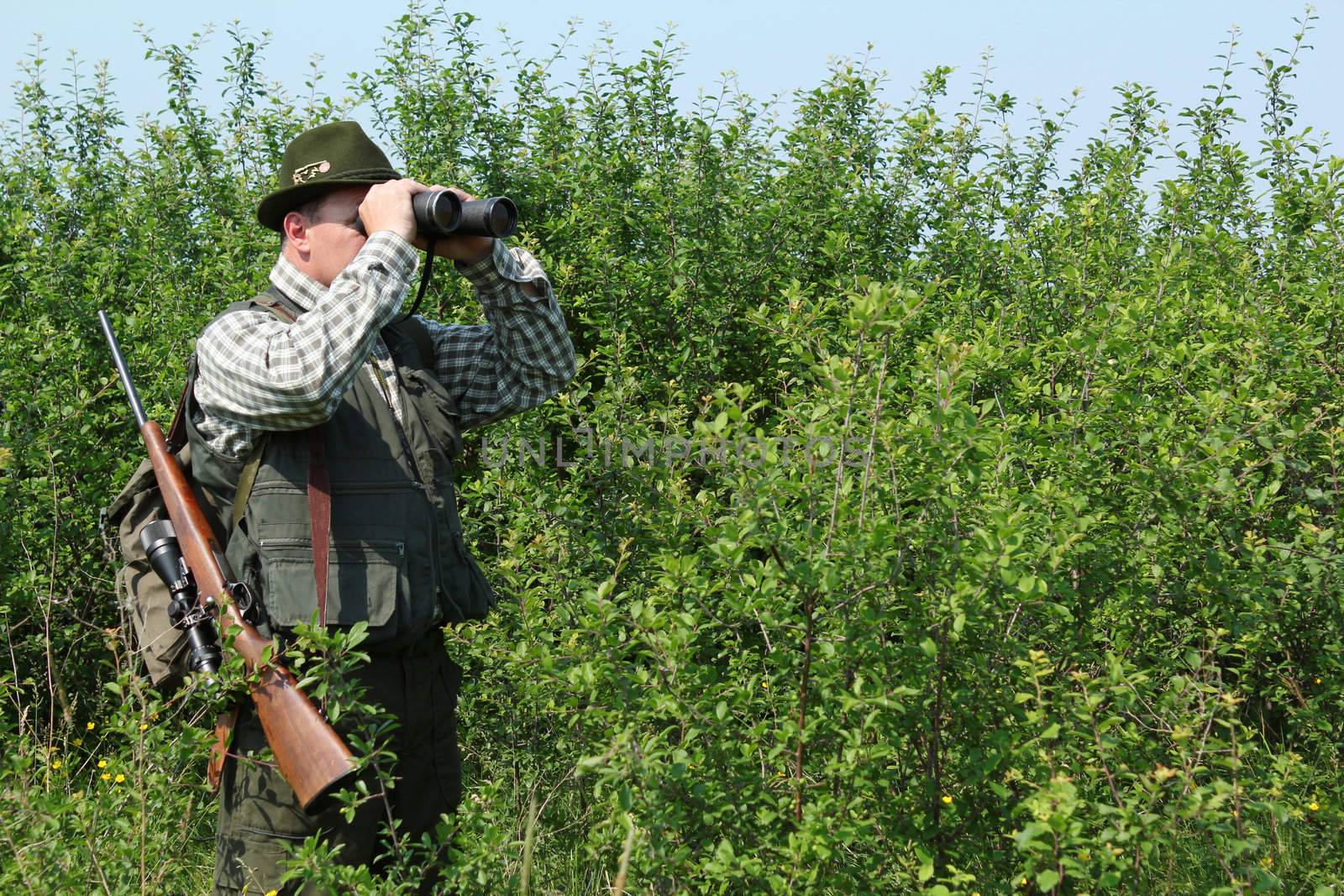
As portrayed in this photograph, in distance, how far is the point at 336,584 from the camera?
262 cm

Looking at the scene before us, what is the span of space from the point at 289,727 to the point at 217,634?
0.34m

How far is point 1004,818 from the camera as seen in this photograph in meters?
2.66

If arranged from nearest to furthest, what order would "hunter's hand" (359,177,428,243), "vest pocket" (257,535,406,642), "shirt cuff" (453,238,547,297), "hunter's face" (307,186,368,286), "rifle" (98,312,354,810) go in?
"rifle" (98,312,354,810)
"vest pocket" (257,535,406,642)
"hunter's hand" (359,177,428,243)
"hunter's face" (307,186,368,286)
"shirt cuff" (453,238,547,297)

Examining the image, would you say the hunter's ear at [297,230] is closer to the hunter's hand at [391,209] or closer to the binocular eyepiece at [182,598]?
the hunter's hand at [391,209]

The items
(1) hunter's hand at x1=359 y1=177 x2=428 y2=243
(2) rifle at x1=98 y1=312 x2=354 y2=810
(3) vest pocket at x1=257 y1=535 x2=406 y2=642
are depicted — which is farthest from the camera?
(1) hunter's hand at x1=359 y1=177 x2=428 y2=243

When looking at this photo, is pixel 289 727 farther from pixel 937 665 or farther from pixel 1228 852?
pixel 1228 852

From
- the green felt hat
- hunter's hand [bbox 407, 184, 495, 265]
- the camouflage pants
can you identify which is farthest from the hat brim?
the camouflage pants

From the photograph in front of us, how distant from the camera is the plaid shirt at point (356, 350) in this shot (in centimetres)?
250

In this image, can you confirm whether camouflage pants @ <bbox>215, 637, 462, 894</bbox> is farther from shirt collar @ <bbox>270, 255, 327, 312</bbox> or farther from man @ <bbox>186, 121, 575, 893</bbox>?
shirt collar @ <bbox>270, 255, 327, 312</bbox>

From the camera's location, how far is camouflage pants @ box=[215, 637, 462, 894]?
8.80ft

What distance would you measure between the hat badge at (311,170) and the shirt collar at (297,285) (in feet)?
0.68

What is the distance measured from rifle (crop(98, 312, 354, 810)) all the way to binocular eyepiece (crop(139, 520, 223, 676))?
1cm

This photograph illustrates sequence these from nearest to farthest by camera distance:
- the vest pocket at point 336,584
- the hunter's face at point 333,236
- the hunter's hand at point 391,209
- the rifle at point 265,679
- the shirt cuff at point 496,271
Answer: the rifle at point 265,679
the vest pocket at point 336,584
the hunter's hand at point 391,209
the hunter's face at point 333,236
the shirt cuff at point 496,271

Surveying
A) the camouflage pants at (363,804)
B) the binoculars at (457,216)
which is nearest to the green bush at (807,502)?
the camouflage pants at (363,804)
